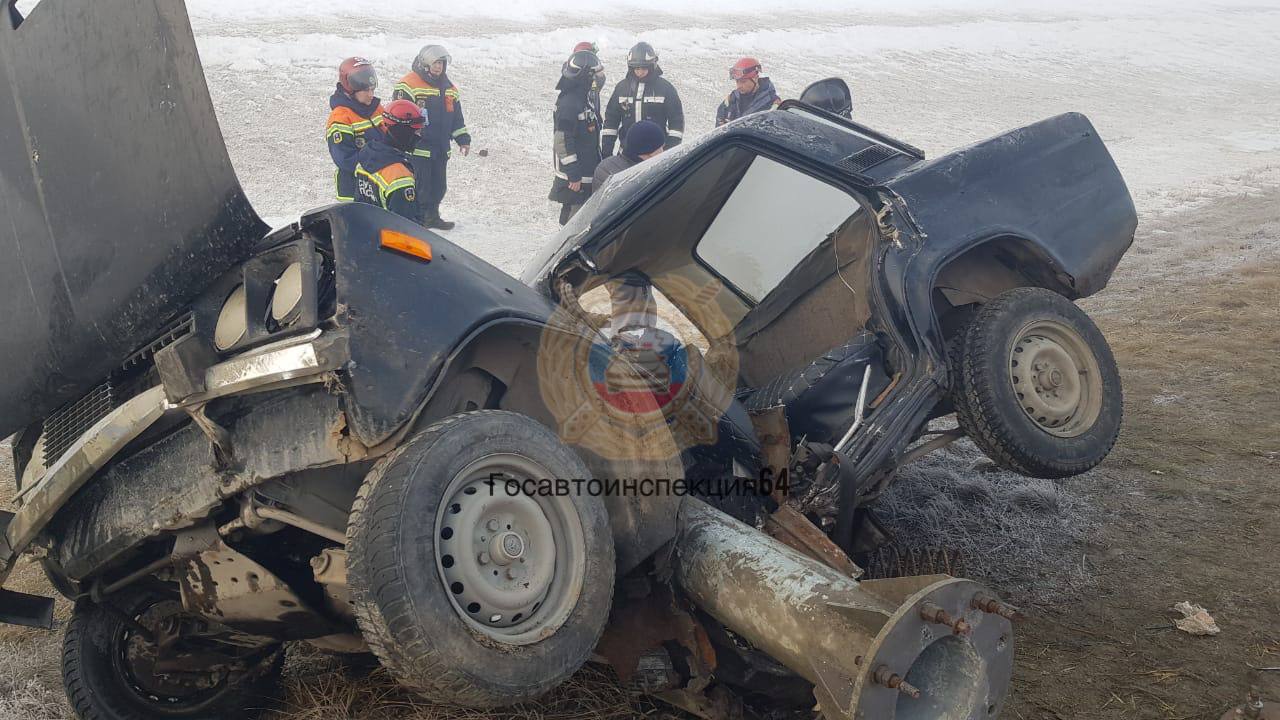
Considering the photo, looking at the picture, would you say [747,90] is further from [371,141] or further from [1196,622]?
[1196,622]

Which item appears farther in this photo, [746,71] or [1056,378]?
[746,71]

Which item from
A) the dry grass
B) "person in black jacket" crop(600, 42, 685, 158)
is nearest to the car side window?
the dry grass

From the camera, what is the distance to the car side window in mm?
4336

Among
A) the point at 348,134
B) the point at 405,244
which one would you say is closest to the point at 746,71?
the point at 348,134

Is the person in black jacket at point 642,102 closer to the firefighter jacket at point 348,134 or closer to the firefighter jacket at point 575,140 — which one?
the firefighter jacket at point 575,140

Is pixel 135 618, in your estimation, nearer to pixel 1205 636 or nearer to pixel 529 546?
pixel 529 546

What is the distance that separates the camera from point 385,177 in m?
7.45

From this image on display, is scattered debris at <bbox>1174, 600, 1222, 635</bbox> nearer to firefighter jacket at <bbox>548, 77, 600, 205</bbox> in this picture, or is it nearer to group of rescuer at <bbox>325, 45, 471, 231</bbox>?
group of rescuer at <bbox>325, 45, 471, 231</bbox>

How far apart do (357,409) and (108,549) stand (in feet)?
2.79

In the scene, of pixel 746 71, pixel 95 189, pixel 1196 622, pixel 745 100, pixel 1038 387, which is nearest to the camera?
pixel 95 189

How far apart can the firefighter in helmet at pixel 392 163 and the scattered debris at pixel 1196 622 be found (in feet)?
18.9

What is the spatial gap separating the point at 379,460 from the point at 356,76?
19.5ft

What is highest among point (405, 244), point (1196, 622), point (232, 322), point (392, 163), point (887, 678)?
point (405, 244)

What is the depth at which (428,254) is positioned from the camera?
2938mm
